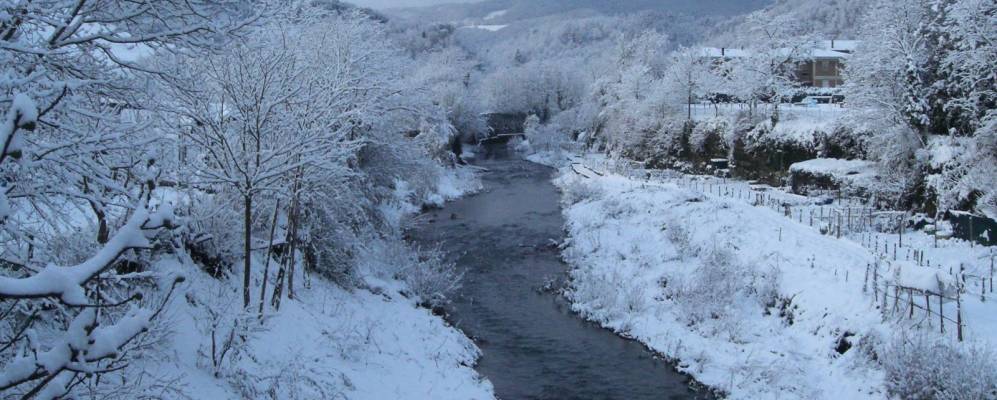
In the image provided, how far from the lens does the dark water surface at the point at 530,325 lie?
15547mm

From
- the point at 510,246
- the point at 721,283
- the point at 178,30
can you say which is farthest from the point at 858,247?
the point at 178,30

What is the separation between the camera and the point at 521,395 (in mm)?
14875

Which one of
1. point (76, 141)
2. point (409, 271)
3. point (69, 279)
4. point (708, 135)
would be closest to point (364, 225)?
point (409, 271)

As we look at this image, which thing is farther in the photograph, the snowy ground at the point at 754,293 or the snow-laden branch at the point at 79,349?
the snowy ground at the point at 754,293

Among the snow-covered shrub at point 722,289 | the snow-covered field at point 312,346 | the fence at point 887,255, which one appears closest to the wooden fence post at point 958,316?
the fence at point 887,255

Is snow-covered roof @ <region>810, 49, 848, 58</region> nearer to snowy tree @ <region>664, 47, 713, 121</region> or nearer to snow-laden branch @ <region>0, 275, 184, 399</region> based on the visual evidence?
snowy tree @ <region>664, 47, 713, 121</region>

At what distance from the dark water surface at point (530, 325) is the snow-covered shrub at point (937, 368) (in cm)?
392

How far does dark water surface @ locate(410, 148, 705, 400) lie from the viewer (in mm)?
15547

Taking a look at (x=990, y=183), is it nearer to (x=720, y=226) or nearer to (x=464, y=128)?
(x=720, y=226)

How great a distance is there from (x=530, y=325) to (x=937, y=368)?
9835 millimetres

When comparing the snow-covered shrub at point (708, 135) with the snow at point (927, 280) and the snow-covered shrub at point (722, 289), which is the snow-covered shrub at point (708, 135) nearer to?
the snow-covered shrub at point (722, 289)

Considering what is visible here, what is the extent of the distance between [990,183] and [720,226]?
8.30 meters

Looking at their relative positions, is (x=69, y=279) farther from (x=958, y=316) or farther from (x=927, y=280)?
(x=927, y=280)

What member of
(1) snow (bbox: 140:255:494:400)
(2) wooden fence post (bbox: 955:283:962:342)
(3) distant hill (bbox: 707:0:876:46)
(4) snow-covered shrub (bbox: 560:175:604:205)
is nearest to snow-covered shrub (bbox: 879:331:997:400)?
(2) wooden fence post (bbox: 955:283:962:342)
